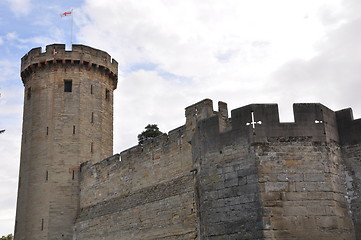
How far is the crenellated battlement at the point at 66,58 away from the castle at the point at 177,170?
5 centimetres

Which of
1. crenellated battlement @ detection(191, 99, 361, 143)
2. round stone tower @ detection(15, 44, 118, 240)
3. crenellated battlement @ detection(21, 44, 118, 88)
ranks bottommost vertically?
crenellated battlement @ detection(191, 99, 361, 143)

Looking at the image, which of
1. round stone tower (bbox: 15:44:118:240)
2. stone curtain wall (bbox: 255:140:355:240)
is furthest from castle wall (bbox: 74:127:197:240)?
stone curtain wall (bbox: 255:140:355:240)

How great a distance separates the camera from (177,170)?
1442 cm

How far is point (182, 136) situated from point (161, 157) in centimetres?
129

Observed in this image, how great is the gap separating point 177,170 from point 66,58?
9.13 m

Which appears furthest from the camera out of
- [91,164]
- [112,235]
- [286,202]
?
[91,164]

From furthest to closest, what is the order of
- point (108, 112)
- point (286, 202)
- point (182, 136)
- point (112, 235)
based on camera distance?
point (108, 112)
point (112, 235)
point (182, 136)
point (286, 202)

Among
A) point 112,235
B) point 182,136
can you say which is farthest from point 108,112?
point 182,136

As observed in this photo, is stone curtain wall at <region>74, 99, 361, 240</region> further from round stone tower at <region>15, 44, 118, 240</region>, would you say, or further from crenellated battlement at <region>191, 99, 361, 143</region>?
round stone tower at <region>15, 44, 118, 240</region>

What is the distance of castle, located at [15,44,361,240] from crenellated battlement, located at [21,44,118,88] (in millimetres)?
50

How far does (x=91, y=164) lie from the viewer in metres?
19.0

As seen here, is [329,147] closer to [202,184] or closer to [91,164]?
[202,184]

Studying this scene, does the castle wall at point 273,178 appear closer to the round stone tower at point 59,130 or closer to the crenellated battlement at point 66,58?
the round stone tower at point 59,130

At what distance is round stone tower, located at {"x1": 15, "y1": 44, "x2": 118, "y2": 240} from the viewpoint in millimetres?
19156
